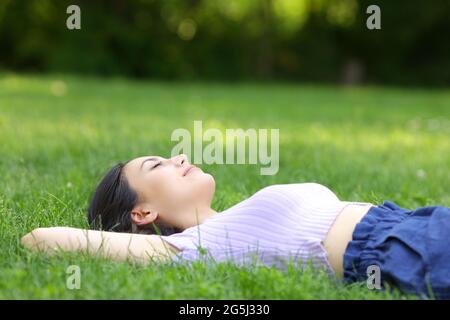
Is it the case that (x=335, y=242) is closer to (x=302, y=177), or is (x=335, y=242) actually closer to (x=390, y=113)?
(x=302, y=177)

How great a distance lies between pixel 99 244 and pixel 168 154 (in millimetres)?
2589

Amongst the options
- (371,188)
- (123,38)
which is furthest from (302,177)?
(123,38)

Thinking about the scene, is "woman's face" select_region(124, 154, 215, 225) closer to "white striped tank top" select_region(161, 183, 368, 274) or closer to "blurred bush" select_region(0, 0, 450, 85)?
"white striped tank top" select_region(161, 183, 368, 274)

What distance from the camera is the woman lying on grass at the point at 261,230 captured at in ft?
7.41

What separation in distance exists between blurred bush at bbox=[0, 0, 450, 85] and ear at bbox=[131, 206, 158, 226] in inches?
639

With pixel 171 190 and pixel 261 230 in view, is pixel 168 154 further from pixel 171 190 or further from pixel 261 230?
pixel 261 230

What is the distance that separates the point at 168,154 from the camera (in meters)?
4.98

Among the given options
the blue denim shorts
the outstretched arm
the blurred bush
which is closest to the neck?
the outstretched arm

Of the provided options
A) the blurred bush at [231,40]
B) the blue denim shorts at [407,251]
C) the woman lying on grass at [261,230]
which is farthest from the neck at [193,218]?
the blurred bush at [231,40]

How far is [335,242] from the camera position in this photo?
7.85ft

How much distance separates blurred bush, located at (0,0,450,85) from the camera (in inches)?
763

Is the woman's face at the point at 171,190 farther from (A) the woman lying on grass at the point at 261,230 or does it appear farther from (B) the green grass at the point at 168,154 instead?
(B) the green grass at the point at 168,154

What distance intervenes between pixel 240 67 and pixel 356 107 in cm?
939
